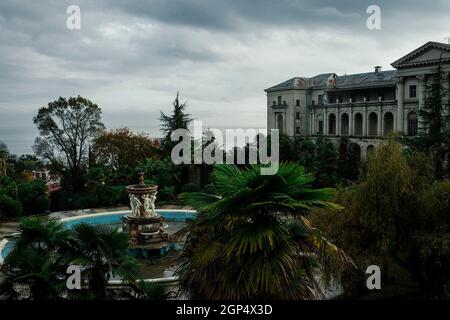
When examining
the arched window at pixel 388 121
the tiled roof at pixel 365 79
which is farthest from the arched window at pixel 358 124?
the tiled roof at pixel 365 79

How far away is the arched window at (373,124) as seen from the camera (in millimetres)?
54938

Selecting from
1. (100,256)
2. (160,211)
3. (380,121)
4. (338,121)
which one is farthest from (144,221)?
(338,121)

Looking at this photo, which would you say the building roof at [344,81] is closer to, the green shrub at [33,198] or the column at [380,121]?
the column at [380,121]

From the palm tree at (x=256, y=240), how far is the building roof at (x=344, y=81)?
51014mm

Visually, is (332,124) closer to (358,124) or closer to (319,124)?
(319,124)

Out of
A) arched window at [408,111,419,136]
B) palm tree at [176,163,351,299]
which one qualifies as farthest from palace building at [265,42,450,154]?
palm tree at [176,163,351,299]

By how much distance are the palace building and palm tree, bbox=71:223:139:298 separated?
3888cm

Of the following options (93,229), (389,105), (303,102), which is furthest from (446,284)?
(303,102)

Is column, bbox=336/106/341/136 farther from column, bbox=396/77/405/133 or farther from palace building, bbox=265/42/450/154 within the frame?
column, bbox=396/77/405/133

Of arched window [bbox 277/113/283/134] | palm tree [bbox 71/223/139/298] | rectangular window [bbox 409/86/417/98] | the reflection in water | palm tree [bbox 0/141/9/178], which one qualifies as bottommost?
the reflection in water

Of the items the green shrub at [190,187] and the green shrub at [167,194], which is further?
the green shrub at [190,187]

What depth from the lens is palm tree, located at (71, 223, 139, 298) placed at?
304 inches

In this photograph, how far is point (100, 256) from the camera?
7.95m

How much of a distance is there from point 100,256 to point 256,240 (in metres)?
3.23
